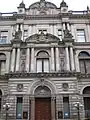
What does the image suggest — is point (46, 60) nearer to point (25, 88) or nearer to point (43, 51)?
point (43, 51)

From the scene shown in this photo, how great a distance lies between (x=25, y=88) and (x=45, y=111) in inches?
149

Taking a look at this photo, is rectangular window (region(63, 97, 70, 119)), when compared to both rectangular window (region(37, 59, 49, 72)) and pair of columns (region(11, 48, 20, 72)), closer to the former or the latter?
rectangular window (region(37, 59, 49, 72))

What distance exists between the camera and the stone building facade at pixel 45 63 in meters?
22.9

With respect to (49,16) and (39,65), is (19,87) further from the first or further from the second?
(49,16)

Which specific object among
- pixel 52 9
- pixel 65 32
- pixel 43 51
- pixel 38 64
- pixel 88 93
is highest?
pixel 52 9

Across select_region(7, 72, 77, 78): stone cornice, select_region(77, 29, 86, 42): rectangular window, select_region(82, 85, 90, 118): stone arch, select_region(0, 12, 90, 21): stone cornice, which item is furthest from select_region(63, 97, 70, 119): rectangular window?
select_region(0, 12, 90, 21): stone cornice

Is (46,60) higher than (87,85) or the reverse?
higher

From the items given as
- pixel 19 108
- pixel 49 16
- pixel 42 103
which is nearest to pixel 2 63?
pixel 19 108

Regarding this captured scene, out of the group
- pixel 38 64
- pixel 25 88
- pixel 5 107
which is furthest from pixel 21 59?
pixel 5 107

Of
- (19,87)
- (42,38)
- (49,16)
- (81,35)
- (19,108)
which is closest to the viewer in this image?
(19,108)

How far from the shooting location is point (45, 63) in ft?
86.3

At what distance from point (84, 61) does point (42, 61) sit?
6.17 m

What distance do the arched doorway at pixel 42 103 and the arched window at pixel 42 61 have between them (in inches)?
109

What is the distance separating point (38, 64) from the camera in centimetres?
2622
